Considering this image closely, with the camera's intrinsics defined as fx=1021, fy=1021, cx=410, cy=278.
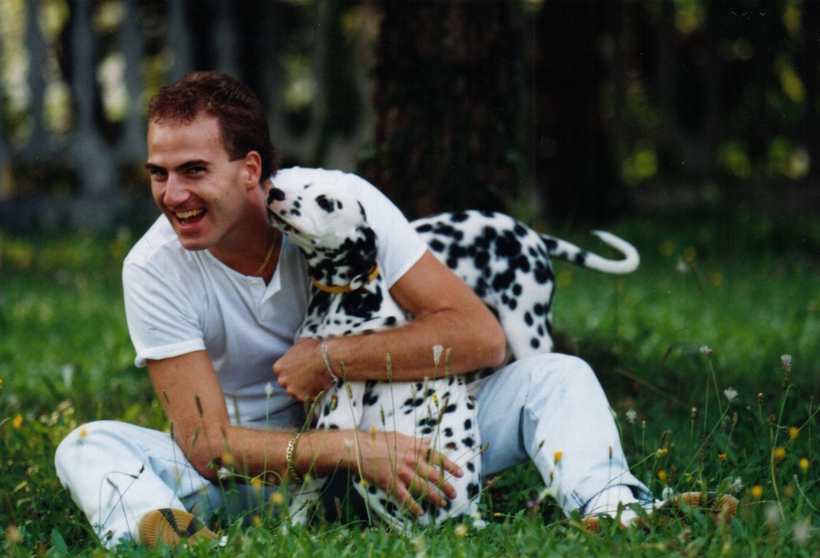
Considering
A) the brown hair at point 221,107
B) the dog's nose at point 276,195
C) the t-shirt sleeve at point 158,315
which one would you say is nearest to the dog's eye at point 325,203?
the dog's nose at point 276,195

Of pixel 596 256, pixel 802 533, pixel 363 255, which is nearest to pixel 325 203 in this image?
pixel 363 255

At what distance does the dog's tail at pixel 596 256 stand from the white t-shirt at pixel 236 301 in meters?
0.74

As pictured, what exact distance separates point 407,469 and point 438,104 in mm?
2130

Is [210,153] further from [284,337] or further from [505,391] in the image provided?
[505,391]

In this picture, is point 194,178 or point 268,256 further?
point 268,256

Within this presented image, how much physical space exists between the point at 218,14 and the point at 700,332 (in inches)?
314

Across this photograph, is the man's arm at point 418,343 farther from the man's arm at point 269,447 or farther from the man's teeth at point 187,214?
the man's teeth at point 187,214

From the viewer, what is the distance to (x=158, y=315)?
3.17 metres

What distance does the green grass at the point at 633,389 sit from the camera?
2.77 metres

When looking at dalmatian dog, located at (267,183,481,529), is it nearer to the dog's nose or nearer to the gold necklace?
the dog's nose

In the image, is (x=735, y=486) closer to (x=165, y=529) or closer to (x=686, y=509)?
(x=686, y=509)

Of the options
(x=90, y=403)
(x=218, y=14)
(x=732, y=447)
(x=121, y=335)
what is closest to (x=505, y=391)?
(x=732, y=447)

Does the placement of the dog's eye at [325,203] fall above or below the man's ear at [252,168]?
below

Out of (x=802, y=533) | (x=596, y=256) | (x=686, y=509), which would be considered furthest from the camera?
(x=596, y=256)
